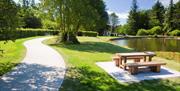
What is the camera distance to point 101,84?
9.64 metres

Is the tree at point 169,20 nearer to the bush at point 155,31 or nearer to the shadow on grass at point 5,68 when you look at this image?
the bush at point 155,31

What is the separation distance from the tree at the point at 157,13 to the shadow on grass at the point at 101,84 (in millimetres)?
68441

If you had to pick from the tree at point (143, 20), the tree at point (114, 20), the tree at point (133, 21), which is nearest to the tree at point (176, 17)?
the tree at point (143, 20)

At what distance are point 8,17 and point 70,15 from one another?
1596 cm

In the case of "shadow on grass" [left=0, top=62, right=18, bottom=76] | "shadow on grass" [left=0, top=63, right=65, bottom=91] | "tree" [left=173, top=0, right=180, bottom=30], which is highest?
"tree" [left=173, top=0, right=180, bottom=30]

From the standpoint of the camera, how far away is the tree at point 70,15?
25.8 m

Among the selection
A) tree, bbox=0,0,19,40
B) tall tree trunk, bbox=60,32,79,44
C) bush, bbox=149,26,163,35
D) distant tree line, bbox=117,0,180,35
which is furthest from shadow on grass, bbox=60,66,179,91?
bush, bbox=149,26,163,35

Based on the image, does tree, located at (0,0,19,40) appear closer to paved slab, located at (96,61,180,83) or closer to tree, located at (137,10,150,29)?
paved slab, located at (96,61,180,83)

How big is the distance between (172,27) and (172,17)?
345 cm

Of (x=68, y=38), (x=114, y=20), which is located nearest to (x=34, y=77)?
(x=68, y=38)

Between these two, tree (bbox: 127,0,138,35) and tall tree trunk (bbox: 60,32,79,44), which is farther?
tree (bbox: 127,0,138,35)

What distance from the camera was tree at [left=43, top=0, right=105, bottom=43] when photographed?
84.5 ft

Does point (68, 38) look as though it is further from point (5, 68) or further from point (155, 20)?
point (155, 20)

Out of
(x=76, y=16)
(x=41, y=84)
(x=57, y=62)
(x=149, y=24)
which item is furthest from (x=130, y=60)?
(x=149, y=24)
